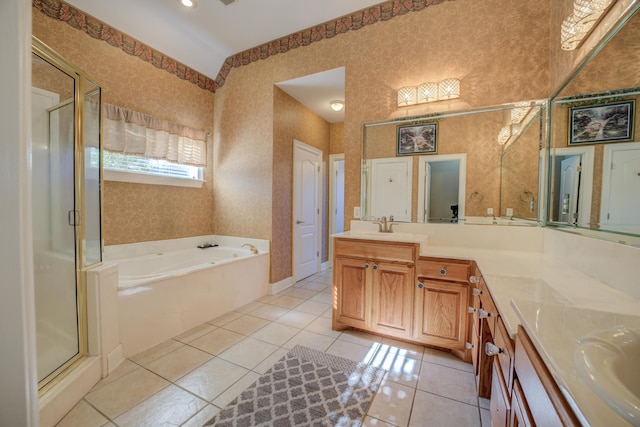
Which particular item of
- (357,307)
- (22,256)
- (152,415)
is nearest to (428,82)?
(357,307)

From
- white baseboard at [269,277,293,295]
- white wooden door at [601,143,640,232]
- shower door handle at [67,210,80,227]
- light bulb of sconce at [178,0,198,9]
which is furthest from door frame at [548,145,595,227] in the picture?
light bulb of sconce at [178,0,198,9]

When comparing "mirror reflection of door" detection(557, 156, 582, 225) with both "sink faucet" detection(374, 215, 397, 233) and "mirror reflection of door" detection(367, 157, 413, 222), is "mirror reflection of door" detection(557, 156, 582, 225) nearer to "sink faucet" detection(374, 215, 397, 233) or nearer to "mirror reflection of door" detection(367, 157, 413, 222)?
"mirror reflection of door" detection(367, 157, 413, 222)

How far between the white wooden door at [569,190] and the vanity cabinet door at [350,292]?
131cm

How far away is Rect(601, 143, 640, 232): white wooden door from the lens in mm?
987

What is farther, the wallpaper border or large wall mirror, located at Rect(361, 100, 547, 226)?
the wallpaper border

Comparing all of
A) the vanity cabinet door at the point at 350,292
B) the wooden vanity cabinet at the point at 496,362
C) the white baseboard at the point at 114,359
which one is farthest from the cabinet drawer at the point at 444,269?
the white baseboard at the point at 114,359

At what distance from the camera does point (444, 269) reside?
1816mm

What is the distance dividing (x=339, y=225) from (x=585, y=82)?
12.1 ft

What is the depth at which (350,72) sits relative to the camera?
8.80 feet

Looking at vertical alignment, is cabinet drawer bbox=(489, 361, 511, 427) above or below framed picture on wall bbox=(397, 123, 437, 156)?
below

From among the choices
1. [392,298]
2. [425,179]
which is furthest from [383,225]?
[392,298]

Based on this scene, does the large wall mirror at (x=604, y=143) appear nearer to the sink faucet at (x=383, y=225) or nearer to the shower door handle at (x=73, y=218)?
the sink faucet at (x=383, y=225)

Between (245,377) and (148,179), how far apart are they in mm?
2410

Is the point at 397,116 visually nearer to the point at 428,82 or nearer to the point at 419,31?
the point at 428,82
